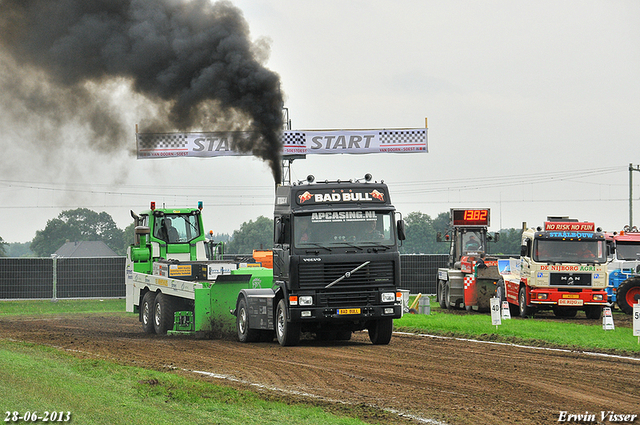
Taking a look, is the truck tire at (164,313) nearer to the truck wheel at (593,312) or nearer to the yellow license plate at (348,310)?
the yellow license plate at (348,310)

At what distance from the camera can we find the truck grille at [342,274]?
16625 mm

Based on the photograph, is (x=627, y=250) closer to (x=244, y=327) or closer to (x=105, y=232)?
(x=244, y=327)

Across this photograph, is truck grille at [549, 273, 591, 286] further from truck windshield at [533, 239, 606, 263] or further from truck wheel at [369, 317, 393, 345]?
truck wheel at [369, 317, 393, 345]

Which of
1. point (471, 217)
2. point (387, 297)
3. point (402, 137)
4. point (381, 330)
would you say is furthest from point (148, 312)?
point (402, 137)

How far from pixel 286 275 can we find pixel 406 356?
3039 mm

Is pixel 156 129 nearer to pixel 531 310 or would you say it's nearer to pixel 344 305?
pixel 344 305

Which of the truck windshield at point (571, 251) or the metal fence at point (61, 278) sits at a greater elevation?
the truck windshield at point (571, 251)

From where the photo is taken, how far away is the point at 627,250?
30016 mm

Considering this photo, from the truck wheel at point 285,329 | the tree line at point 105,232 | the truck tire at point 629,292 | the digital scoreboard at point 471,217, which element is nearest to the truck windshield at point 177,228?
the truck wheel at point 285,329

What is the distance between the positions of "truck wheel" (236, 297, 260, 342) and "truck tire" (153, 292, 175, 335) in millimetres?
2830

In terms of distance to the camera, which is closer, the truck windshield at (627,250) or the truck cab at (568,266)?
the truck cab at (568,266)

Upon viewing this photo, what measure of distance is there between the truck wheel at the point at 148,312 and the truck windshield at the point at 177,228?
6.57ft

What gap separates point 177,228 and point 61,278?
16.5 metres

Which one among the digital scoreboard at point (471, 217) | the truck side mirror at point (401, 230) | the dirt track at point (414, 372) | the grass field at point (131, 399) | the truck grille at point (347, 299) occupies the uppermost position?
the digital scoreboard at point (471, 217)
